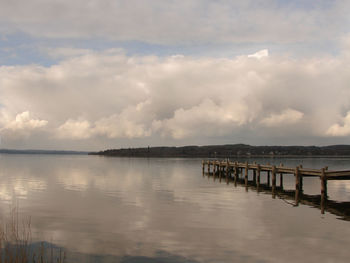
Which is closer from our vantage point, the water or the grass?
the grass

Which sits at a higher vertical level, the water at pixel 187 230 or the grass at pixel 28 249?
the grass at pixel 28 249

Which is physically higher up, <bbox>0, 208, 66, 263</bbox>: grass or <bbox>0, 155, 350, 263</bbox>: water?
<bbox>0, 208, 66, 263</bbox>: grass

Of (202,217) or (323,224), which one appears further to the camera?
(202,217)

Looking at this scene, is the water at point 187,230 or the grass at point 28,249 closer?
the grass at point 28,249

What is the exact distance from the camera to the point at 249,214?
22797 mm

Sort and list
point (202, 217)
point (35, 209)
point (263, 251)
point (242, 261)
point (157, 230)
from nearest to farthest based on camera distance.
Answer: point (242, 261) < point (263, 251) < point (157, 230) < point (202, 217) < point (35, 209)

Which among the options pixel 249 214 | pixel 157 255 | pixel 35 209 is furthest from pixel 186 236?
pixel 35 209

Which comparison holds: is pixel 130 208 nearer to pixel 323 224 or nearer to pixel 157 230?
pixel 157 230

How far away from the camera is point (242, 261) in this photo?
13469mm

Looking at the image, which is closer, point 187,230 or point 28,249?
point 28,249

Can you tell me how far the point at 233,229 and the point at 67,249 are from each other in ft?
28.7

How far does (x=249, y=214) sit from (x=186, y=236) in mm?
7420

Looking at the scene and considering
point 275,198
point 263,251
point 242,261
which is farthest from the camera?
point 275,198

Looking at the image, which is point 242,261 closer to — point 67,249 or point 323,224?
point 67,249
